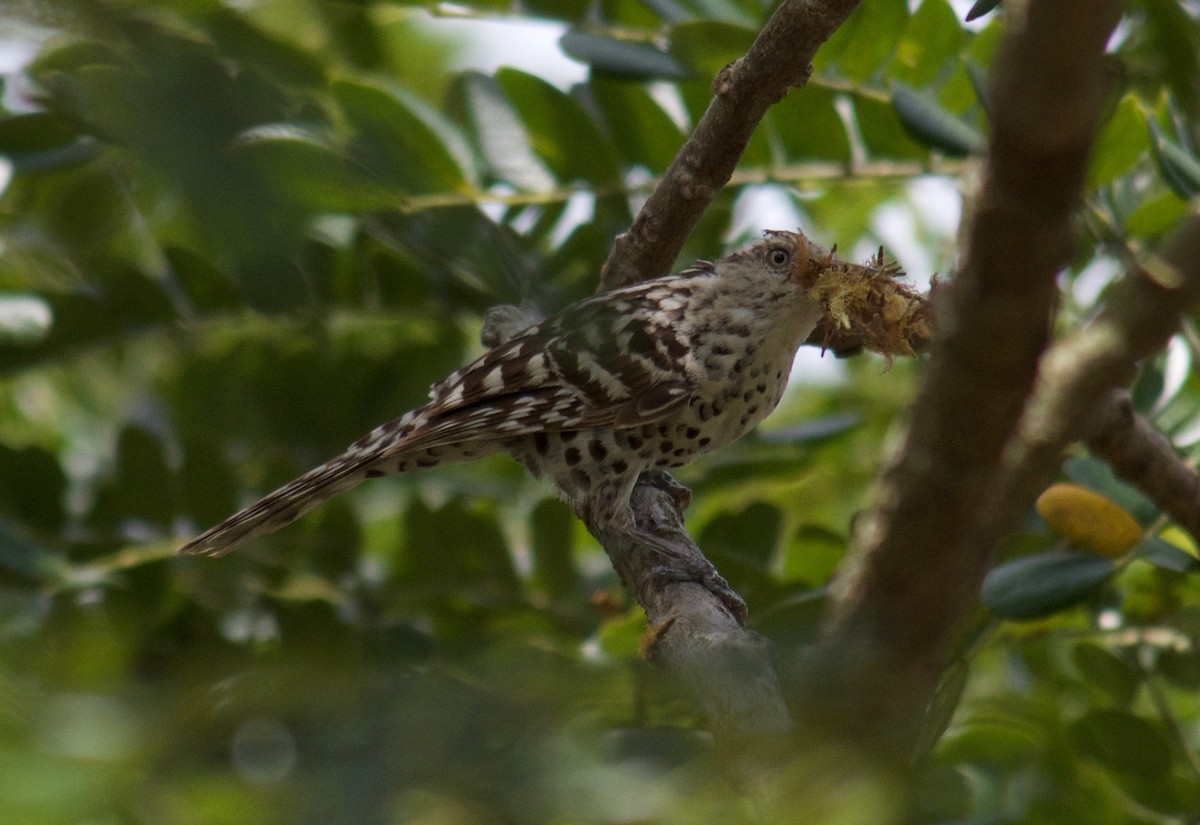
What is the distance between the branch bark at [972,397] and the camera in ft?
2.34

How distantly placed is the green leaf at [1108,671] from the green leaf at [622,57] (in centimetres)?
200

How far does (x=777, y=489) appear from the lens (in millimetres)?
4938

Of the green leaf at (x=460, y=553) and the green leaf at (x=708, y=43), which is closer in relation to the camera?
the green leaf at (x=708, y=43)

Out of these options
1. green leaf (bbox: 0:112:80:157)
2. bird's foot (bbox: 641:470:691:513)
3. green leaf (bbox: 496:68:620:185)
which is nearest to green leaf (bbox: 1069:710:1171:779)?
bird's foot (bbox: 641:470:691:513)

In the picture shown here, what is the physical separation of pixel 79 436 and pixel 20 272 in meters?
0.89

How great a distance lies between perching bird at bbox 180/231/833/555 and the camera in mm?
3988

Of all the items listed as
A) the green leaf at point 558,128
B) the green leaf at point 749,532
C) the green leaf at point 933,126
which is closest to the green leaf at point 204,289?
the green leaf at point 558,128

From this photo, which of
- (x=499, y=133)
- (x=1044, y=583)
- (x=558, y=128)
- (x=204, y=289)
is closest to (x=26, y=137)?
(x=204, y=289)

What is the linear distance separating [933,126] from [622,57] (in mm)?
890

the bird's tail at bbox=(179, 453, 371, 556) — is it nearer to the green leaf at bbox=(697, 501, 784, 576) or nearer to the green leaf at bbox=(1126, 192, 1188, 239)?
the green leaf at bbox=(697, 501, 784, 576)

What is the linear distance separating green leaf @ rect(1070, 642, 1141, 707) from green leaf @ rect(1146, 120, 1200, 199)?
1.24m

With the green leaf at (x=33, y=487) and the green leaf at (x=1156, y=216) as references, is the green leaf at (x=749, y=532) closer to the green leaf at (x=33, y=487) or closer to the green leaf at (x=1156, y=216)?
the green leaf at (x=1156, y=216)

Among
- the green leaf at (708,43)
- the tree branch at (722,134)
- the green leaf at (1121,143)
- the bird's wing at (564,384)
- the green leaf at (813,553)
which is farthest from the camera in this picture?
the bird's wing at (564,384)

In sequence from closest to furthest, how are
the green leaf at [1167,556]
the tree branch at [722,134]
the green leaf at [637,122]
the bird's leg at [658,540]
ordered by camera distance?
the green leaf at [1167,556] → the tree branch at [722,134] → the bird's leg at [658,540] → the green leaf at [637,122]
